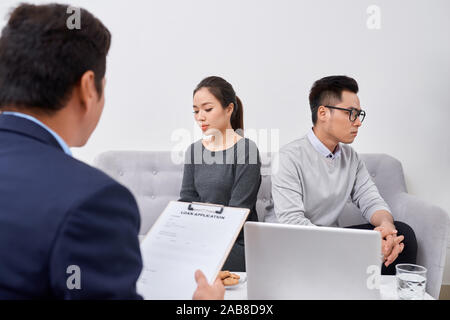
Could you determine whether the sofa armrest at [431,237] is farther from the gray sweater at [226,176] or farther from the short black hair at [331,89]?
the gray sweater at [226,176]

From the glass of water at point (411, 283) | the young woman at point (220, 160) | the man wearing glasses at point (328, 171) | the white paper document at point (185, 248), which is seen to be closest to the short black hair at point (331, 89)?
the man wearing glasses at point (328, 171)

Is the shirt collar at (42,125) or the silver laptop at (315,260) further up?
the shirt collar at (42,125)

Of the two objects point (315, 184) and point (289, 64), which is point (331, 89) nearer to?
point (315, 184)

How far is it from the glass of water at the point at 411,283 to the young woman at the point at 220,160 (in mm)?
917

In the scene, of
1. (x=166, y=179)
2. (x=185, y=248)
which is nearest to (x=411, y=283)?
(x=185, y=248)

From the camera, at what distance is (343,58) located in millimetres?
2441

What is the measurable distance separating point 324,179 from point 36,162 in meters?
1.48

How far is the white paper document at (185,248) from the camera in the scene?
89 cm

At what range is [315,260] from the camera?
0.91m

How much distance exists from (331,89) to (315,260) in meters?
1.21
